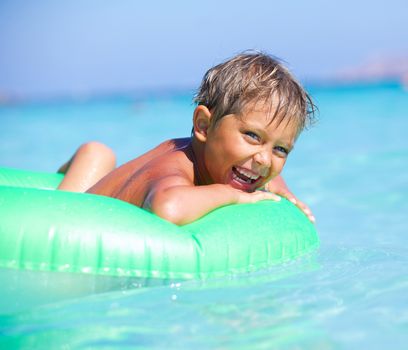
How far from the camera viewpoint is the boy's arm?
2510mm

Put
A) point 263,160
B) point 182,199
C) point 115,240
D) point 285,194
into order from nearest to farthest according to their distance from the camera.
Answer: point 115,240 < point 182,199 < point 263,160 < point 285,194

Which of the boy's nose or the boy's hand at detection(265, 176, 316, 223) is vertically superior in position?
the boy's nose

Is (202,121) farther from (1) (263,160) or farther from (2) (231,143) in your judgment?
(1) (263,160)

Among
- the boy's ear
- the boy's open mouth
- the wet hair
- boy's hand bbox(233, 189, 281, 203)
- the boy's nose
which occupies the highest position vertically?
the wet hair

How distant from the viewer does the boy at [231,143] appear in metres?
2.68

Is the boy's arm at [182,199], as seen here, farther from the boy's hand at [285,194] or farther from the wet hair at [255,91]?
the boy's hand at [285,194]

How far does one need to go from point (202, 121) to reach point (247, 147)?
25 cm

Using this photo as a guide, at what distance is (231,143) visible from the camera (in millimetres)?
2734

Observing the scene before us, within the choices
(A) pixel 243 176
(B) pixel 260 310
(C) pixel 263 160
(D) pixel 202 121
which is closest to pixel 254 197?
(A) pixel 243 176

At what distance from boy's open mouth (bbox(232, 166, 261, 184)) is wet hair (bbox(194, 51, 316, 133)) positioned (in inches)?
8.6

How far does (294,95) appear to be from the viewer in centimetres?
278

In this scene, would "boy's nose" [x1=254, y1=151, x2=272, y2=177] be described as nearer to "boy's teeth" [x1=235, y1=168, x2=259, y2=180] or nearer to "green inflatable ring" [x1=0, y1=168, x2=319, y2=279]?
"boy's teeth" [x1=235, y1=168, x2=259, y2=180]

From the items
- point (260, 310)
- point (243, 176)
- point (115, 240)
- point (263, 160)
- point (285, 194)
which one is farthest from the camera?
point (285, 194)

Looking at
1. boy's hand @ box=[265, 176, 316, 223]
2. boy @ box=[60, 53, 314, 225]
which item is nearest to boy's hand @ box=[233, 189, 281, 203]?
boy @ box=[60, 53, 314, 225]
